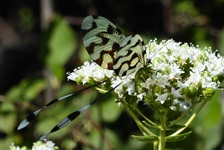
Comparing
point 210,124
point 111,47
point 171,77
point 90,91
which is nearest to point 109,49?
point 111,47

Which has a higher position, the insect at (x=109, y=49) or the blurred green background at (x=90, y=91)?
the insect at (x=109, y=49)

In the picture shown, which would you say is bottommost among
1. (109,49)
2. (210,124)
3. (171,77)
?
(210,124)

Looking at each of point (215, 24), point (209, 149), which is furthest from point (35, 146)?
point (215, 24)

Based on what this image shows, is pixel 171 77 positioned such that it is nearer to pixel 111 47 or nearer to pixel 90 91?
pixel 111 47

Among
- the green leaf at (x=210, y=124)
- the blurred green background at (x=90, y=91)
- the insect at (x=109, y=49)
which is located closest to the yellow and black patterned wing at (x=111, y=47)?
the insect at (x=109, y=49)

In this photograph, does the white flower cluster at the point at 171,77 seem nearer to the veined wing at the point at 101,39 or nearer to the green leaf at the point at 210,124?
the veined wing at the point at 101,39

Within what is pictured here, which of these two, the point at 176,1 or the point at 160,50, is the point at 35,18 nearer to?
the point at 176,1
